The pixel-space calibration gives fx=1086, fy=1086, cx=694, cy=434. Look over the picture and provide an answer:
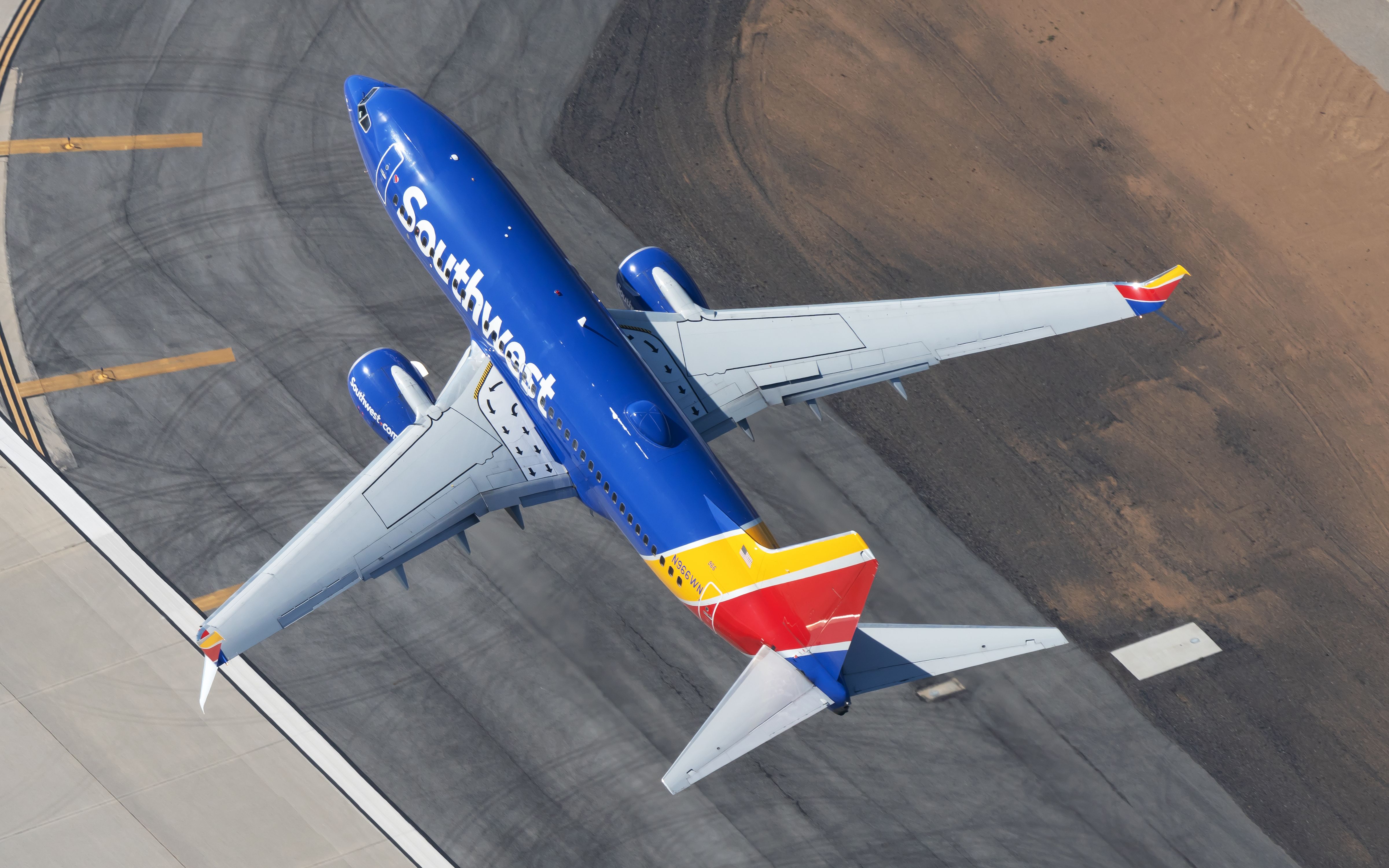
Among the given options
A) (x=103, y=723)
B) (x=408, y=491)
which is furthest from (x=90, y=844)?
(x=408, y=491)

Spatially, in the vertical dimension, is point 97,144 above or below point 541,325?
above

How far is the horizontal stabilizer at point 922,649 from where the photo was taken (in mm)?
22453

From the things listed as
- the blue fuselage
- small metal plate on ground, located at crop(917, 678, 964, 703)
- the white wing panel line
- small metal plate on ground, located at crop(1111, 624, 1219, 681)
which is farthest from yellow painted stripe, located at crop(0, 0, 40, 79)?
small metal plate on ground, located at crop(1111, 624, 1219, 681)

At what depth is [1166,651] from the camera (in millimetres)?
31859

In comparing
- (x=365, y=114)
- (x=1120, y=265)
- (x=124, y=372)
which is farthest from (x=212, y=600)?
(x=1120, y=265)

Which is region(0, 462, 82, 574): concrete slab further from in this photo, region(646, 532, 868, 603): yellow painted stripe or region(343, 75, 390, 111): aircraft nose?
region(646, 532, 868, 603): yellow painted stripe

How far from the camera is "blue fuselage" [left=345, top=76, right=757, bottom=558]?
84.9 feet

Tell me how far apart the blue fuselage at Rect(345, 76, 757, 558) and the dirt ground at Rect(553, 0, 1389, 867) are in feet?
25.5

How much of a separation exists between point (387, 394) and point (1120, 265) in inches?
951

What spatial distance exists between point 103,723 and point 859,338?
2354 centimetres

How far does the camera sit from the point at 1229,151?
38.1m

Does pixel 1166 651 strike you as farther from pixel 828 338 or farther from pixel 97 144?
pixel 97 144

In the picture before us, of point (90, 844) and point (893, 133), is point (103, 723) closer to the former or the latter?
point (90, 844)

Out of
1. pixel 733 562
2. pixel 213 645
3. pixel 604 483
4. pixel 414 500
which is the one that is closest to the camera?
pixel 213 645
